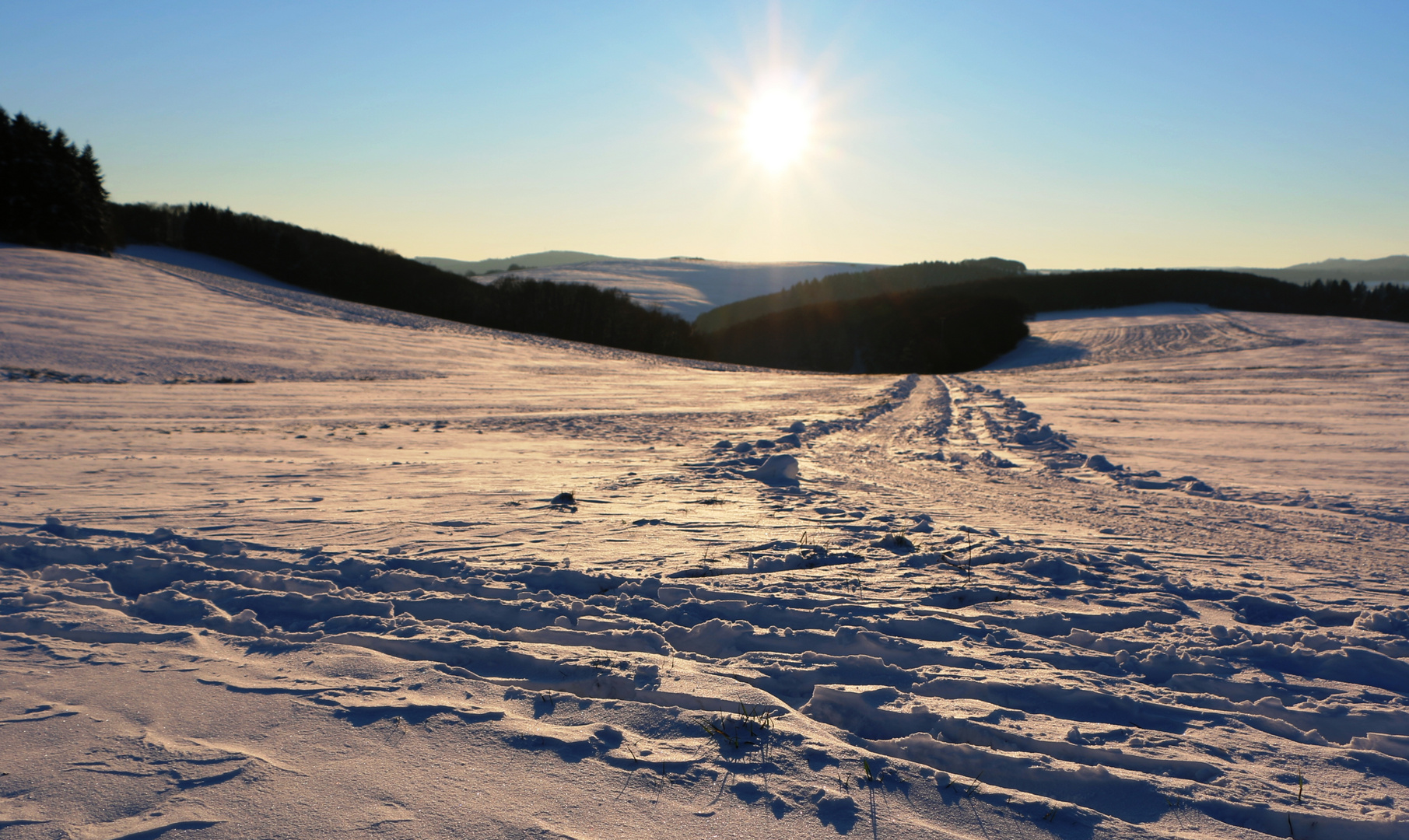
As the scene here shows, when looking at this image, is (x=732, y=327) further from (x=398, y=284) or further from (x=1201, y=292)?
(x=1201, y=292)

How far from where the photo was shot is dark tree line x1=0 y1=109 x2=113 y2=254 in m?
33.7

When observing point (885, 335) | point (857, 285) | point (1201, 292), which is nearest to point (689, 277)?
point (857, 285)

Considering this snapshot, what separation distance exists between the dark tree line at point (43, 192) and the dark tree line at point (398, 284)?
1260cm

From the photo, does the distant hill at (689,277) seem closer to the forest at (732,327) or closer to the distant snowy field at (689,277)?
the distant snowy field at (689,277)

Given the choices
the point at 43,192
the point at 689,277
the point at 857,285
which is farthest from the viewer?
the point at 689,277

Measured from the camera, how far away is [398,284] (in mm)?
54062

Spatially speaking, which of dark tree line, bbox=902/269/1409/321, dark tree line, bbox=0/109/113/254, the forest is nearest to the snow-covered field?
dark tree line, bbox=0/109/113/254

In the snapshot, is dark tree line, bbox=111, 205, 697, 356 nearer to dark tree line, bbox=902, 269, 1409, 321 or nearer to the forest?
the forest

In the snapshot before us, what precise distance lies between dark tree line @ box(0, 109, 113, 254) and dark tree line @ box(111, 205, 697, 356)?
12.6 meters

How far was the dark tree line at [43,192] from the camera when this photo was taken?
110ft

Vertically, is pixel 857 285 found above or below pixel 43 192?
above

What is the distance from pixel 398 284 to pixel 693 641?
56.5 meters

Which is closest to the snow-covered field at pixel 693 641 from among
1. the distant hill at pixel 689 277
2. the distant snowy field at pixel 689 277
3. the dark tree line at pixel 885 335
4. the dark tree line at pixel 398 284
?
the dark tree line at pixel 885 335

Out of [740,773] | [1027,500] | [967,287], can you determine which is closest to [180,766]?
[740,773]
